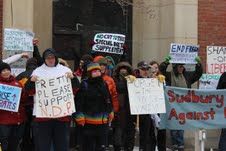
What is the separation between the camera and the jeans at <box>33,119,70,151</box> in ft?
26.5

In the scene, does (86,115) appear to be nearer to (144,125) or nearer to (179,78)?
(144,125)

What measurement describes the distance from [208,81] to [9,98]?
497cm

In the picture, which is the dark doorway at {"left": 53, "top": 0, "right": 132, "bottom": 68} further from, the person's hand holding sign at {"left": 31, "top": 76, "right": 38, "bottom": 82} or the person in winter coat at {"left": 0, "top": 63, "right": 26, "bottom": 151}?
the person's hand holding sign at {"left": 31, "top": 76, "right": 38, "bottom": 82}

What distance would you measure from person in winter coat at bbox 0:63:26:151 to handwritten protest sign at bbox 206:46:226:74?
474cm

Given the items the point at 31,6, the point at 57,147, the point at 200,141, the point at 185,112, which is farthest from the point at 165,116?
the point at 31,6

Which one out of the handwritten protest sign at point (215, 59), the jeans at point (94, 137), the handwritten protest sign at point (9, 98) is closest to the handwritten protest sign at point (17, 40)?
the handwritten protest sign at point (9, 98)

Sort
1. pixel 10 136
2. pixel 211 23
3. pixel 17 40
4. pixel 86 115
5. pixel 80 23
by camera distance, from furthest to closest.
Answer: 1. pixel 211 23
2. pixel 80 23
3. pixel 17 40
4. pixel 10 136
5. pixel 86 115

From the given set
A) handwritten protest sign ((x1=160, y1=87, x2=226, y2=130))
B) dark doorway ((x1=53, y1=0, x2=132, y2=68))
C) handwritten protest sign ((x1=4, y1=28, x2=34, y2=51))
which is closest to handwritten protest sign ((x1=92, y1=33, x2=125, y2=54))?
dark doorway ((x1=53, y1=0, x2=132, y2=68))

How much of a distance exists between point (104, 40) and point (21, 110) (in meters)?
2.86

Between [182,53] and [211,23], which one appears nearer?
[182,53]

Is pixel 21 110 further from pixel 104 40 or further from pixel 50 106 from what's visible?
pixel 104 40

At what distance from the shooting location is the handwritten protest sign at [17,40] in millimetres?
9766

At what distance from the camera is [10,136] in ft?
28.7

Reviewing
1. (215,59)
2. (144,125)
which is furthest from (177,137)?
(215,59)
